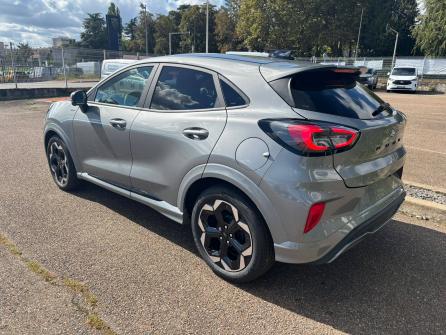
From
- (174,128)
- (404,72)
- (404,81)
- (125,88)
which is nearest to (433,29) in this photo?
(404,72)

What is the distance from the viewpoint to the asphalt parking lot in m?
2.52

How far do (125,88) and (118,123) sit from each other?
440 millimetres

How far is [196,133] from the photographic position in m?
2.97

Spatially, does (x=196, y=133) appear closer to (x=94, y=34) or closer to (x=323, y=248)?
(x=323, y=248)

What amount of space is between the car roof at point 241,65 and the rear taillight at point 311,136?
1.50 feet

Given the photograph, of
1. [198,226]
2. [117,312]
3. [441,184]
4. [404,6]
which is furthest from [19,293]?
[404,6]

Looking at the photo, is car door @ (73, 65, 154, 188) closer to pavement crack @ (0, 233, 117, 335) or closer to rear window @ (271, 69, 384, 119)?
pavement crack @ (0, 233, 117, 335)

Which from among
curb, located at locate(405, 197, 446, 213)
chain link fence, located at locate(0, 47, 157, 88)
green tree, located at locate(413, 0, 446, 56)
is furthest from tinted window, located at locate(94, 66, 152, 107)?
green tree, located at locate(413, 0, 446, 56)

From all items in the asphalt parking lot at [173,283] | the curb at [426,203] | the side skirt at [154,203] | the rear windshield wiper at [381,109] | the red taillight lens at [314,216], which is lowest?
the asphalt parking lot at [173,283]

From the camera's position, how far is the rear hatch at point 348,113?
2.60 meters

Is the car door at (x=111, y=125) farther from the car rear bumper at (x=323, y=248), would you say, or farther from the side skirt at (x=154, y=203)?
the car rear bumper at (x=323, y=248)

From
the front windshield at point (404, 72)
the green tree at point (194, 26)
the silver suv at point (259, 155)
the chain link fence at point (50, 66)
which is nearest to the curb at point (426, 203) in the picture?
the silver suv at point (259, 155)

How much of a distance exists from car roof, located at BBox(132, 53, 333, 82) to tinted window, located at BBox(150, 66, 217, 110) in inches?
3.6

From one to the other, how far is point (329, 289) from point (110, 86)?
9.78ft
